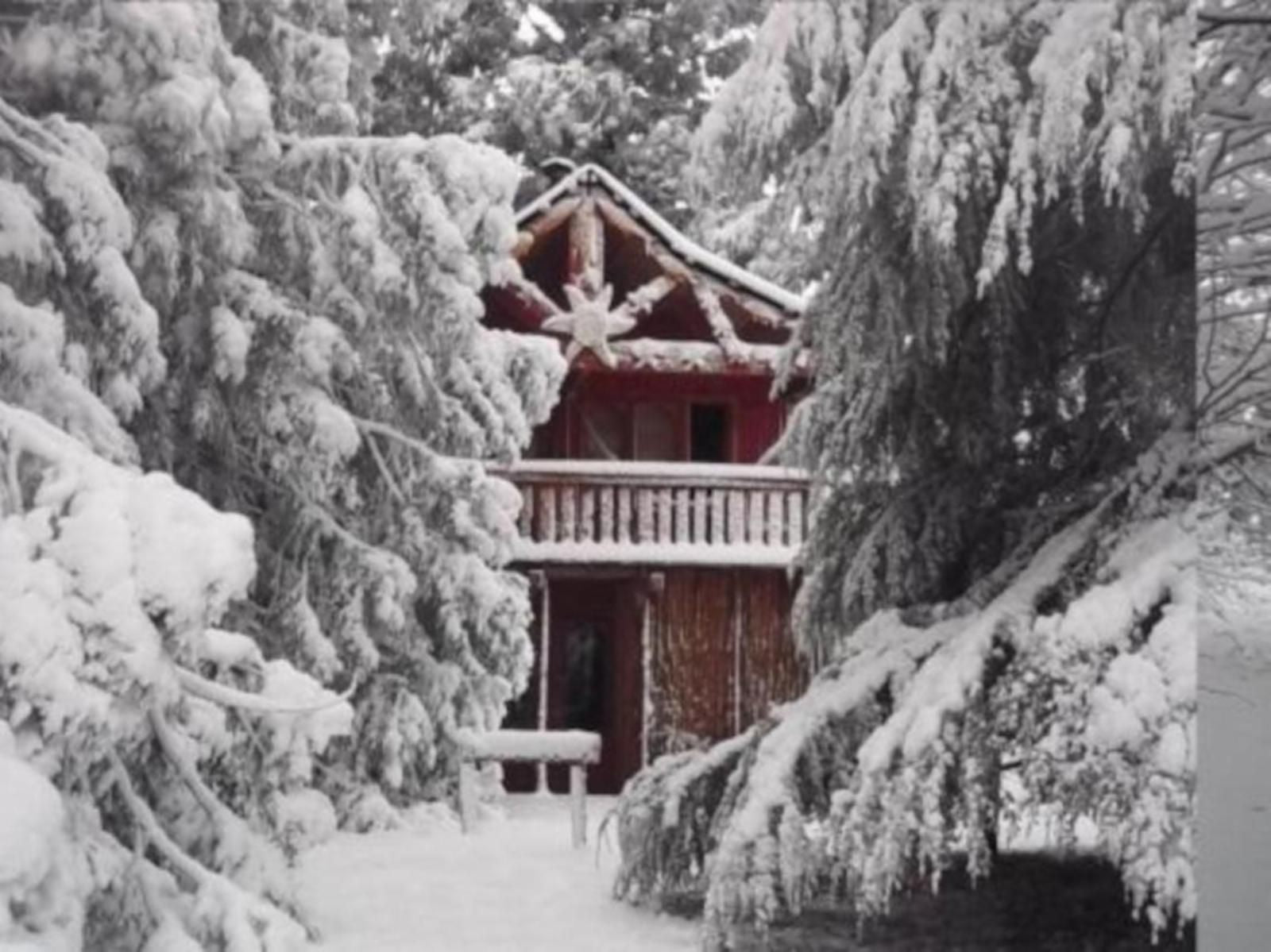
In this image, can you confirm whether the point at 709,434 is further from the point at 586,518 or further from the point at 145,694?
the point at 145,694

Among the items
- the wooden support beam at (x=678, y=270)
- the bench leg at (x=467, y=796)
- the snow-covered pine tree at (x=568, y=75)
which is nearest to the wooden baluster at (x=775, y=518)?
the wooden support beam at (x=678, y=270)

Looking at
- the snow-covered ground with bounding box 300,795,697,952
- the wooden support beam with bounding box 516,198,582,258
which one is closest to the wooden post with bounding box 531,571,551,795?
the snow-covered ground with bounding box 300,795,697,952

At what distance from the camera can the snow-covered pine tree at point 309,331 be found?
317cm

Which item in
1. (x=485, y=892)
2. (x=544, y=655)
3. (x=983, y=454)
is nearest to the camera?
(x=485, y=892)

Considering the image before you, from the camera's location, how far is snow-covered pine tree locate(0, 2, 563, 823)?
125 inches

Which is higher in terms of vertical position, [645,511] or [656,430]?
[656,430]

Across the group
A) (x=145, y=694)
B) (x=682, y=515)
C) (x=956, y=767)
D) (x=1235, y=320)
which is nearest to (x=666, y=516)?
(x=682, y=515)

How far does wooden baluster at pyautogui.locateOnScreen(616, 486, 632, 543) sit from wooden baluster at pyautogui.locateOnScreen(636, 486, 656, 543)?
0.6 inches

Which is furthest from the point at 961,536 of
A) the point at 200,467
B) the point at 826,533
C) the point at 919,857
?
the point at 200,467

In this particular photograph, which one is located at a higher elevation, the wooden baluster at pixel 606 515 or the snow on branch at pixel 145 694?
the wooden baluster at pixel 606 515

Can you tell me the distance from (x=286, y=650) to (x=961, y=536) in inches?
56.5

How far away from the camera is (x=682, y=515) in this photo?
3.42 metres

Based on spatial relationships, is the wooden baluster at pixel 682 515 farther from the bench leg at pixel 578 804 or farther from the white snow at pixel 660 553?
the bench leg at pixel 578 804

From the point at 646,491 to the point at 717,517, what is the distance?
0.14m
